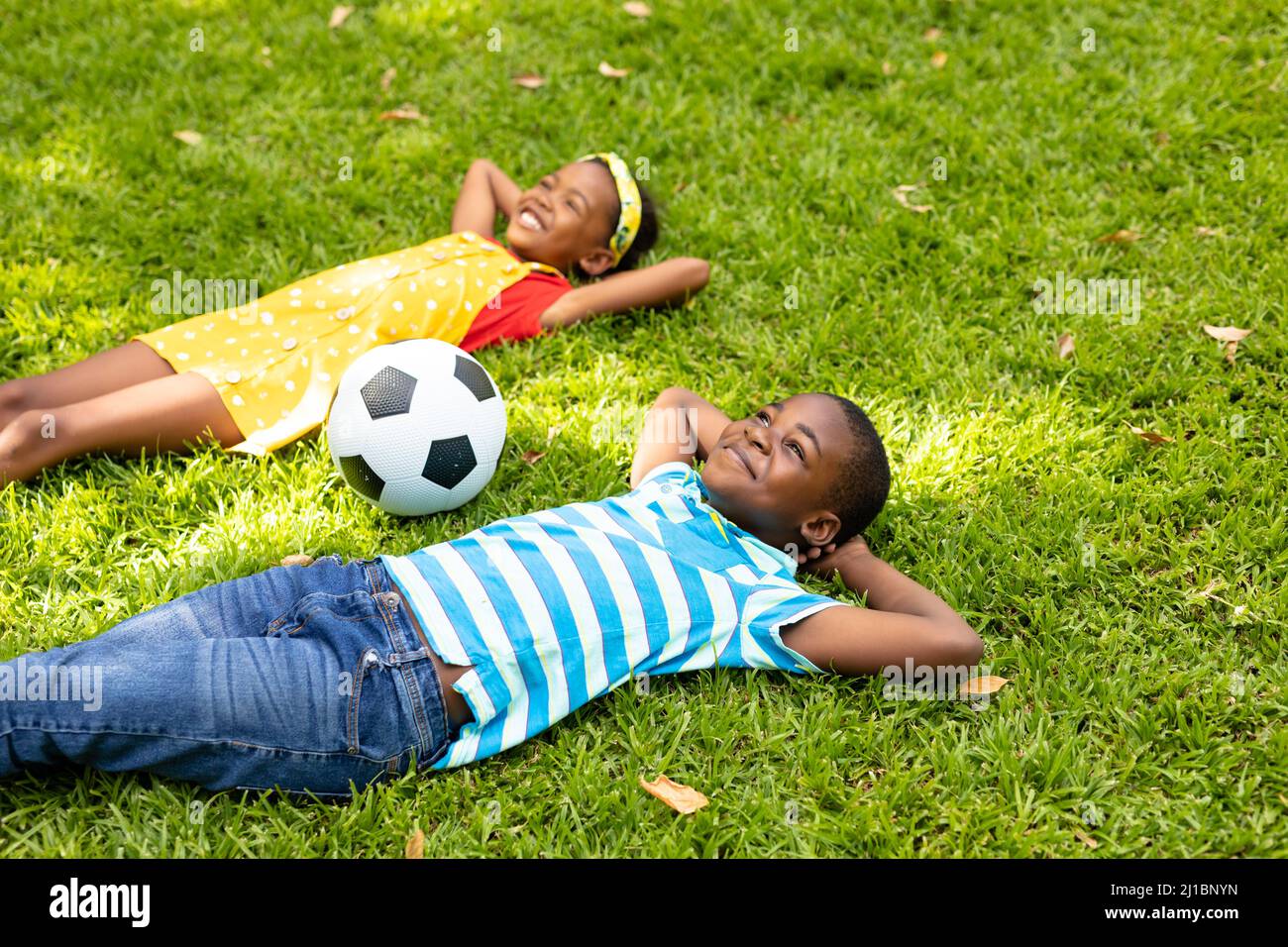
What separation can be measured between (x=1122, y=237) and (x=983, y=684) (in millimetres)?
2495

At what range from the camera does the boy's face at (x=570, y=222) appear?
4.36 meters

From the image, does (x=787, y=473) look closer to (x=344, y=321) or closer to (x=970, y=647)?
(x=970, y=647)

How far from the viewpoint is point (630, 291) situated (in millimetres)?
4152

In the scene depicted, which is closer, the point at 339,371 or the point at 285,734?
the point at 285,734

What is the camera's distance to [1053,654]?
9.85 feet

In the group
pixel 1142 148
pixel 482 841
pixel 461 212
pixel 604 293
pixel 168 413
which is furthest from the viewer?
pixel 1142 148

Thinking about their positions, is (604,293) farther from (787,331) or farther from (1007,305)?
(1007,305)

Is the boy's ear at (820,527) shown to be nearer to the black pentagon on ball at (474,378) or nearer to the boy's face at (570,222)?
the black pentagon on ball at (474,378)

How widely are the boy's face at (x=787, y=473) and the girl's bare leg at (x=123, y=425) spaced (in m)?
1.77

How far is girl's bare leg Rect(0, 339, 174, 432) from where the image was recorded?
3.54 m

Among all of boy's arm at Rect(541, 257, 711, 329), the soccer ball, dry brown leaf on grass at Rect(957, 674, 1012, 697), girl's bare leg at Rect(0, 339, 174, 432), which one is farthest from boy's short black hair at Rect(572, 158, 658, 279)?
dry brown leaf on grass at Rect(957, 674, 1012, 697)

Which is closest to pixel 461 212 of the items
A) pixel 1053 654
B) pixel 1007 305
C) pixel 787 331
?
pixel 787 331

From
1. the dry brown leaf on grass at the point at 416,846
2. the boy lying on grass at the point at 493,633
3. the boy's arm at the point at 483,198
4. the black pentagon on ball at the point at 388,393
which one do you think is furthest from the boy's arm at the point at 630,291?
the dry brown leaf on grass at the point at 416,846
